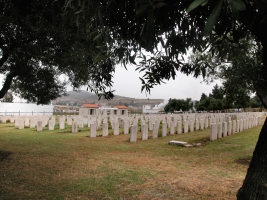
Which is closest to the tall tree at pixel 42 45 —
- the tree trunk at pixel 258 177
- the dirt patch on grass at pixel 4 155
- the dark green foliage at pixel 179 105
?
the dirt patch on grass at pixel 4 155

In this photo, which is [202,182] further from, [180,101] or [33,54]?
[180,101]

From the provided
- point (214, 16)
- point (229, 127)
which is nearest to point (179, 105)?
point (229, 127)

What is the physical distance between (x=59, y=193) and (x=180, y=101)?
2404 inches

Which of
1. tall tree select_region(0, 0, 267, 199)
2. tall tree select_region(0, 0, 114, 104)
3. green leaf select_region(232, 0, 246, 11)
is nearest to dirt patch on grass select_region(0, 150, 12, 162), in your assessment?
tall tree select_region(0, 0, 114, 104)

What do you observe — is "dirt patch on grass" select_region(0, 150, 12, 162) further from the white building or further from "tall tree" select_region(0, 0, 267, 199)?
the white building

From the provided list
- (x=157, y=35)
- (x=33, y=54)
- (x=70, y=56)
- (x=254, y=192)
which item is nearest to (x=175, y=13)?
(x=157, y=35)

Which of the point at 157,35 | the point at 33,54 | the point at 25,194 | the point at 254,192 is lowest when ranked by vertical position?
the point at 25,194

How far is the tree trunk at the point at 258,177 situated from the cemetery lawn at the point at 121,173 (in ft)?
5.64

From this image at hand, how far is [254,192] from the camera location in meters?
2.50

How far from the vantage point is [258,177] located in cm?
252

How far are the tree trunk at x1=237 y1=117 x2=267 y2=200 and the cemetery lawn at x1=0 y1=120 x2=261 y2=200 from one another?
1.72 metres

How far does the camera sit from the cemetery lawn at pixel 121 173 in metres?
4.38

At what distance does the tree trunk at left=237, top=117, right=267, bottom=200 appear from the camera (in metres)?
2.46

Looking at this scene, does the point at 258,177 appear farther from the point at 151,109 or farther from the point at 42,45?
the point at 151,109
